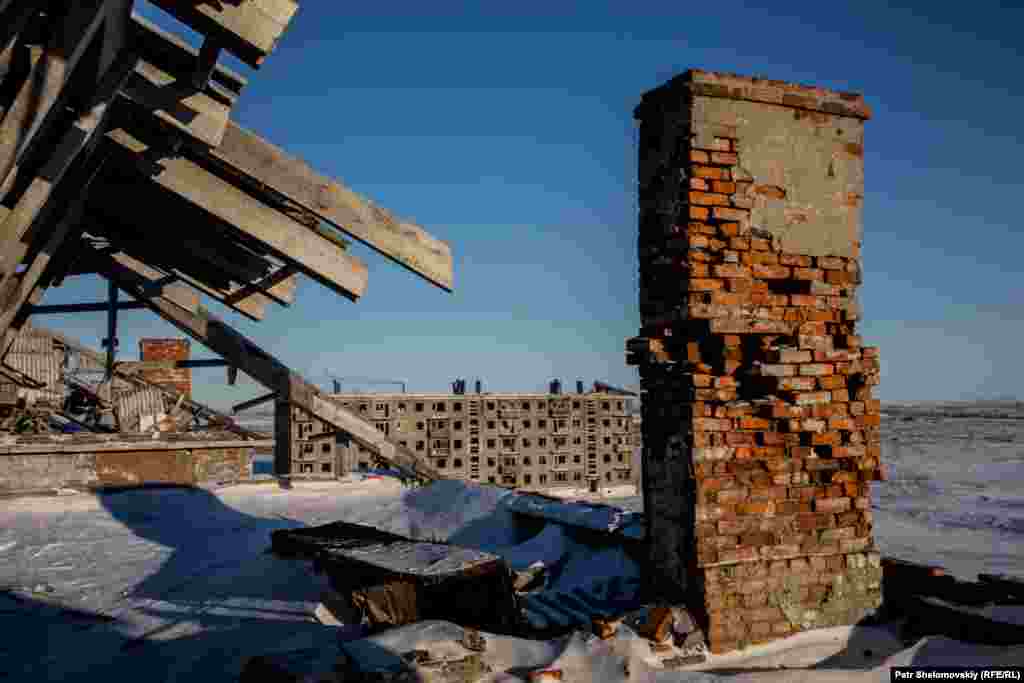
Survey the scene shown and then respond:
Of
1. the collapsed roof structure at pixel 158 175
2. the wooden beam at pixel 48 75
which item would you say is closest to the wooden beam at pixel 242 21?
the collapsed roof structure at pixel 158 175

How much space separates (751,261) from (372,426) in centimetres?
693

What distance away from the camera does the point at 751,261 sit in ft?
14.4

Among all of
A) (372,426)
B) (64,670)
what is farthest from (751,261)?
(372,426)

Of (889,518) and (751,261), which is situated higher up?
(751,261)

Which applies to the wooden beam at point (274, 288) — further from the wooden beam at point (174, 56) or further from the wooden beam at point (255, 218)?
the wooden beam at point (174, 56)

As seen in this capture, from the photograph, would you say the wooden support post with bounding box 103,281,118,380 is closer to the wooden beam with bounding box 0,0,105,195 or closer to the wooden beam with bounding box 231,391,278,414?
the wooden beam with bounding box 231,391,278,414

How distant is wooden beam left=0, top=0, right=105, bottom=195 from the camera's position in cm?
264

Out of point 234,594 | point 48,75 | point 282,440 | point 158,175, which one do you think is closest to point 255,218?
point 158,175

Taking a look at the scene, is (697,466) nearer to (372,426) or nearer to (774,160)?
(774,160)

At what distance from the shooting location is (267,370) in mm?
9391

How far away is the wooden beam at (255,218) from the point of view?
4695 mm

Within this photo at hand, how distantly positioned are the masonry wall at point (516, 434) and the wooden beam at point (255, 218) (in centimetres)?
1714

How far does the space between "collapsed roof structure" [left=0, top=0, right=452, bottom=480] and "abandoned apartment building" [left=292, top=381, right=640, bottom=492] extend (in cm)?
1445

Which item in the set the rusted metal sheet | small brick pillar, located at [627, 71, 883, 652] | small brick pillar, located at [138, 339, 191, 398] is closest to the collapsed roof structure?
small brick pillar, located at [627, 71, 883, 652]
